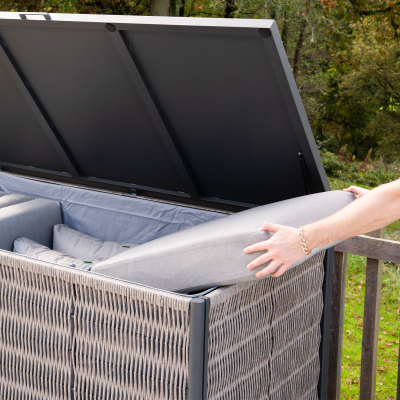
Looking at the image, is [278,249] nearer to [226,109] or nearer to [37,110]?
[226,109]

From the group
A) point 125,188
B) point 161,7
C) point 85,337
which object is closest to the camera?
point 85,337

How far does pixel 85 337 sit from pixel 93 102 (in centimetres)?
138

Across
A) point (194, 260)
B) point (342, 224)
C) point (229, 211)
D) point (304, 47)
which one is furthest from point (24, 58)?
point (304, 47)

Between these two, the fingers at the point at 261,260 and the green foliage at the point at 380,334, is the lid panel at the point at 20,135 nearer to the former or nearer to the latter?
the fingers at the point at 261,260

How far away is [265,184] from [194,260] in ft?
3.31

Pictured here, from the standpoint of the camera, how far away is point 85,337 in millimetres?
1831

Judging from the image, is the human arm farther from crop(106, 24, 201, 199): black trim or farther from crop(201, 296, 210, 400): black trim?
crop(106, 24, 201, 199): black trim

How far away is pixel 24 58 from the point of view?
2783 mm

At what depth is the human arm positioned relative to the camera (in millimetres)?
1562

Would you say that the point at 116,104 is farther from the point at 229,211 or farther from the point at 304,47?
the point at 304,47

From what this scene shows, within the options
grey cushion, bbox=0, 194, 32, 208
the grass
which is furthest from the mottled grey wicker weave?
the grass

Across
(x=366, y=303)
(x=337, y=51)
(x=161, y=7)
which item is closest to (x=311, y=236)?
→ (x=366, y=303)

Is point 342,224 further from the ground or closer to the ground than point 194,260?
further from the ground

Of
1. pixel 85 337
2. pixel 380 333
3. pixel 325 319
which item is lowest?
pixel 380 333
